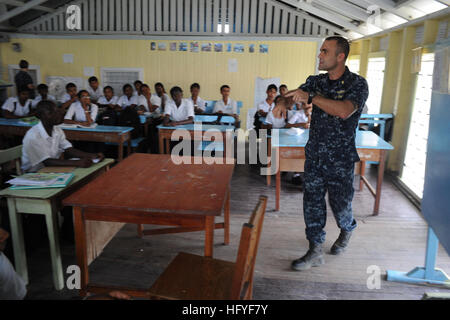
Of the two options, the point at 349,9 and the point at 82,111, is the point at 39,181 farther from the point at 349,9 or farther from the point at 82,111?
the point at 349,9

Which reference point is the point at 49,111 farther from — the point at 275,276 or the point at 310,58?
the point at 310,58

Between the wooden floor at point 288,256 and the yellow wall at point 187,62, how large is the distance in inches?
193

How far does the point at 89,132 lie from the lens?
15.2ft

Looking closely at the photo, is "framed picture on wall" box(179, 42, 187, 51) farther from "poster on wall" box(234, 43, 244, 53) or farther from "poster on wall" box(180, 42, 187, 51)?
"poster on wall" box(234, 43, 244, 53)

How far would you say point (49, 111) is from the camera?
2691 millimetres

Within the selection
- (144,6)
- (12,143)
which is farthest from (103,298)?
(144,6)

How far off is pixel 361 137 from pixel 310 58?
463 cm

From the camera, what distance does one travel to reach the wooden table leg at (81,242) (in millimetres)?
1967

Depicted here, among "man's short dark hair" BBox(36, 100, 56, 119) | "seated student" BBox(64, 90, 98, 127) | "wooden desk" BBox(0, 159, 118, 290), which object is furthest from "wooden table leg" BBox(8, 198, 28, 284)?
"seated student" BBox(64, 90, 98, 127)

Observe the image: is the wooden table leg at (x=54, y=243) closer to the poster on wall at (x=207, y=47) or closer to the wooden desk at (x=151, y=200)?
the wooden desk at (x=151, y=200)

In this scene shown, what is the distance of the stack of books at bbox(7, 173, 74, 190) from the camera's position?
215 cm

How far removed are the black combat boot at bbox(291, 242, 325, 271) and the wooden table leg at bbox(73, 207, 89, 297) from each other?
1.50 m

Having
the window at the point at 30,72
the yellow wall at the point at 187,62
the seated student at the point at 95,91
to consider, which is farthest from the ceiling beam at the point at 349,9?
the window at the point at 30,72
